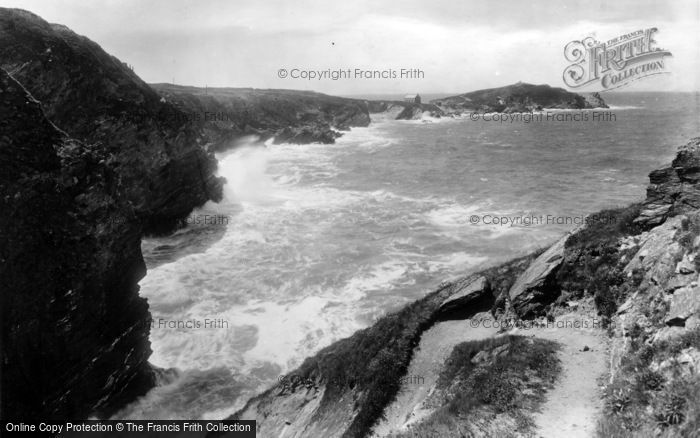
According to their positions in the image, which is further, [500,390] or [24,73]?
[24,73]

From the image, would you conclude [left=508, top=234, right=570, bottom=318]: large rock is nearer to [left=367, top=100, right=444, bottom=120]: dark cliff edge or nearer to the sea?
the sea

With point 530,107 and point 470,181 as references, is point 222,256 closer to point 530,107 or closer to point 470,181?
point 470,181

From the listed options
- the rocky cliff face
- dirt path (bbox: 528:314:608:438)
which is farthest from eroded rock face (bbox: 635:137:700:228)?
the rocky cliff face

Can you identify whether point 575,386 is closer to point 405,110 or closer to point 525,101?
point 405,110

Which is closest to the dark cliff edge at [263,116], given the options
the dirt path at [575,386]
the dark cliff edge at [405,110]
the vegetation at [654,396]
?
the dark cliff edge at [405,110]

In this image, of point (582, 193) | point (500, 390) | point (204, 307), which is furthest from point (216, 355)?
point (582, 193)

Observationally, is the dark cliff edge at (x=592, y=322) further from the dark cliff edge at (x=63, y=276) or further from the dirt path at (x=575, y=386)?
the dark cliff edge at (x=63, y=276)
